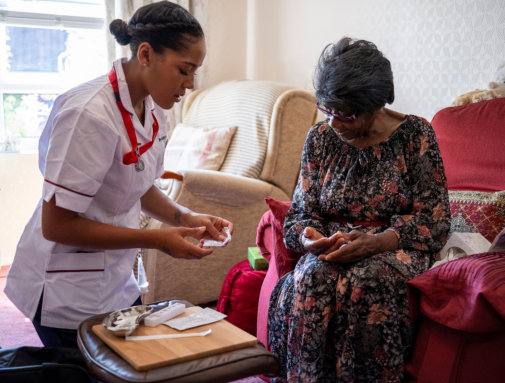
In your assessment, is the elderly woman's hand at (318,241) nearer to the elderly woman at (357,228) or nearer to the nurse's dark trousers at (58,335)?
the elderly woman at (357,228)

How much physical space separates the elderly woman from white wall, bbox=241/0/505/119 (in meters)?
0.76

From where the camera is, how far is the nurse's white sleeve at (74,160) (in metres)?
1.19

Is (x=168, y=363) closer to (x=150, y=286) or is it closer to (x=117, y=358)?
(x=117, y=358)

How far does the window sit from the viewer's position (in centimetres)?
390

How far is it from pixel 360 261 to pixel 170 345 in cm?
73

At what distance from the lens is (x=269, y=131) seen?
3021 mm

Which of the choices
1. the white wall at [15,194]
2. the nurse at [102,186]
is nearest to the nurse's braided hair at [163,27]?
the nurse at [102,186]

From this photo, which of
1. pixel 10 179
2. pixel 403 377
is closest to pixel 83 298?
pixel 403 377

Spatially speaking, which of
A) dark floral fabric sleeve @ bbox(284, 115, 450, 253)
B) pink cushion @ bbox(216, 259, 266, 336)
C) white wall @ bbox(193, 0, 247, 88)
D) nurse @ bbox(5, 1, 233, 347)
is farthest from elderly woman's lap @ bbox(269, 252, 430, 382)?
white wall @ bbox(193, 0, 247, 88)

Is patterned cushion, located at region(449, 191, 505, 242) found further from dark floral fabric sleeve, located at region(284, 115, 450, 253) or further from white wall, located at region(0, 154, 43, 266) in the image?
white wall, located at region(0, 154, 43, 266)

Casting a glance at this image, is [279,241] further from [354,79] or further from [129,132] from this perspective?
[129,132]

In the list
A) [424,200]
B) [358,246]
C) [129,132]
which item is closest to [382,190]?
[424,200]

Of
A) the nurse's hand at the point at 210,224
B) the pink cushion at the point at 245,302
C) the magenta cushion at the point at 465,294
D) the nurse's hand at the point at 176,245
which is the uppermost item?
the nurse's hand at the point at 176,245

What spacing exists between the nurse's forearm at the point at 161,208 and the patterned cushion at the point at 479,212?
0.93 m
